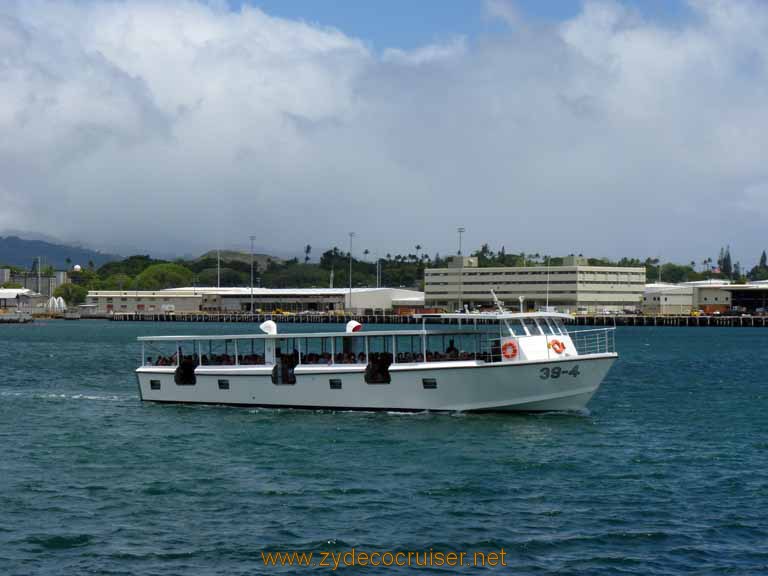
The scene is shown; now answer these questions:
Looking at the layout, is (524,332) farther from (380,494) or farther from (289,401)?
(380,494)

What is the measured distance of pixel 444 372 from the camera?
37.8 meters

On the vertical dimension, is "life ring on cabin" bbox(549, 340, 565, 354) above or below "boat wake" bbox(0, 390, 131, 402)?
above

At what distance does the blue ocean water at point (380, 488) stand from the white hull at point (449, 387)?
0.63m

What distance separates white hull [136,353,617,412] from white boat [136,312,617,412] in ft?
0.12

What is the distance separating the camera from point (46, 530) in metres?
23.2

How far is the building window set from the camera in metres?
38.0

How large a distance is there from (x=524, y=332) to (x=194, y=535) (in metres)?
18.5

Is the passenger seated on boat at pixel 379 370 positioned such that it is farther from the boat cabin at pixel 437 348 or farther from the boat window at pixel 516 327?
the boat window at pixel 516 327

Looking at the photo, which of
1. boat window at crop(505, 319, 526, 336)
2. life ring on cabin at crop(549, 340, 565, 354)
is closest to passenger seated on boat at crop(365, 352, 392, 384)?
boat window at crop(505, 319, 526, 336)

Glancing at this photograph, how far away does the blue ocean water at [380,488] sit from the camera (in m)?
21.7

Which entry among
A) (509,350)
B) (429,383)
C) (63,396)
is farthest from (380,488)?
(63,396)

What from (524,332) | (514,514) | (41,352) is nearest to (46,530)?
(514,514)

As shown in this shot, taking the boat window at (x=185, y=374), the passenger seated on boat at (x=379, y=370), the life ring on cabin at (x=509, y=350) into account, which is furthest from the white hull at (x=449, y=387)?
the boat window at (x=185, y=374)

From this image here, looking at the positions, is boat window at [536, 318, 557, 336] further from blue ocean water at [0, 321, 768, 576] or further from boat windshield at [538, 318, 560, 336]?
blue ocean water at [0, 321, 768, 576]
